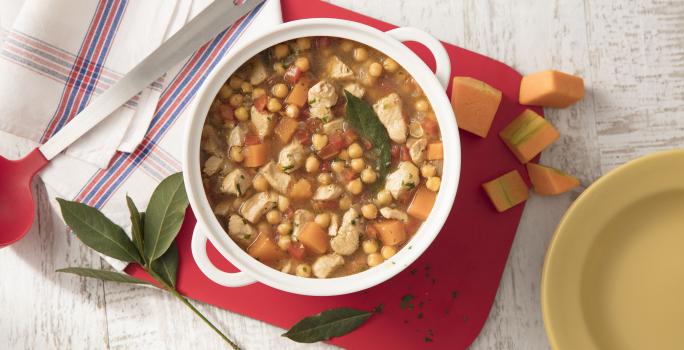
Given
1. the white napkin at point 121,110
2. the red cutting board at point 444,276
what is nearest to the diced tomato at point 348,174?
the red cutting board at point 444,276

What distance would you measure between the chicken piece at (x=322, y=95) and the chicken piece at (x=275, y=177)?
291 millimetres

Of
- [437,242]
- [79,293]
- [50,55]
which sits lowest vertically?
[79,293]

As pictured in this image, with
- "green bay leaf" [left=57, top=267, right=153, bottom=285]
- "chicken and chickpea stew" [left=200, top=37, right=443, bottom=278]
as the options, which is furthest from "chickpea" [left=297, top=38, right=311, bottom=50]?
"green bay leaf" [left=57, top=267, right=153, bottom=285]

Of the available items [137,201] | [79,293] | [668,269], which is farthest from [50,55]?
[668,269]

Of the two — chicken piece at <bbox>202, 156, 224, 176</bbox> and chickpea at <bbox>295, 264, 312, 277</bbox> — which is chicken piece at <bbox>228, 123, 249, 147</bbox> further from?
chickpea at <bbox>295, 264, 312, 277</bbox>

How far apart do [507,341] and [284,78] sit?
1.60m

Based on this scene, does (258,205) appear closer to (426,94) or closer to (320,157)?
(320,157)

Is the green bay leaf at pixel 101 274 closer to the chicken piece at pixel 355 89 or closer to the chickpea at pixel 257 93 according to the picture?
the chickpea at pixel 257 93

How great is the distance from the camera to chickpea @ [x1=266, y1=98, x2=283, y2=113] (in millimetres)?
2340

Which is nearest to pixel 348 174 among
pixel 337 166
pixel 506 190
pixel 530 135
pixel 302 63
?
pixel 337 166

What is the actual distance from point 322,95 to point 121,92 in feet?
3.39

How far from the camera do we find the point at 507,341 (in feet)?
9.27

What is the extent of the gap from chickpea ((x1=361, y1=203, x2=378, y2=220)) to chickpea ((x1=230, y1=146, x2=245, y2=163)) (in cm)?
52

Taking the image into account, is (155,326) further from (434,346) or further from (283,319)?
(434,346)
